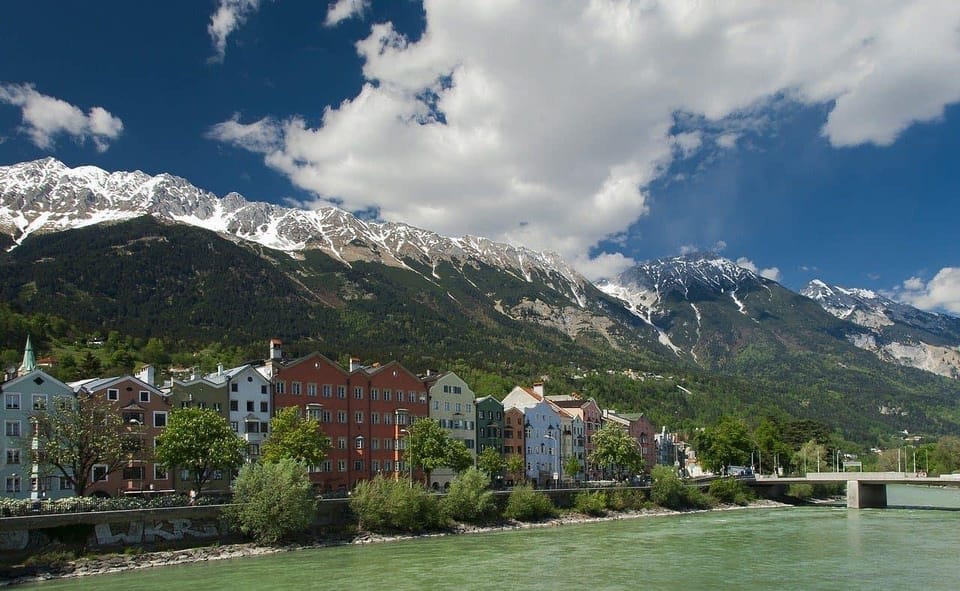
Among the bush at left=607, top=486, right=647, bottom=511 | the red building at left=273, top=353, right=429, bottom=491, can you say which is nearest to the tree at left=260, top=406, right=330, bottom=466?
the red building at left=273, top=353, right=429, bottom=491

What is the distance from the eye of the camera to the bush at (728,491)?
11812 centimetres

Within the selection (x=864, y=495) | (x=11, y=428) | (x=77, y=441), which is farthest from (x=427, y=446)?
(x=864, y=495)

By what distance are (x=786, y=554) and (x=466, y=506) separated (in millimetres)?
29887

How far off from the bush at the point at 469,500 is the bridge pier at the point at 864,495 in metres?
60.7

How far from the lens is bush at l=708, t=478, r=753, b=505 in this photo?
118 metres

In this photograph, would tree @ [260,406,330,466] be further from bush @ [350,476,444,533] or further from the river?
the river

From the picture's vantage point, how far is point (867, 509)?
11475 centimetres

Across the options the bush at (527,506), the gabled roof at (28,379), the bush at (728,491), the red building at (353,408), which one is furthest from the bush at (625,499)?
the gabled roof at (28,379)

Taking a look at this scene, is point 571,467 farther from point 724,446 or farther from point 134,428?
point 134,428

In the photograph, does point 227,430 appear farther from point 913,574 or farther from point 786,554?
point 913,574

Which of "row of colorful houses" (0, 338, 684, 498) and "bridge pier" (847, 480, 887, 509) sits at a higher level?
"row of colorful houses" (0, 338, 684, 498)

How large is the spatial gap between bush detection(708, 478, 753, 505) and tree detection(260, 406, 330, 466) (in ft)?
200

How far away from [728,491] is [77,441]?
284 feet

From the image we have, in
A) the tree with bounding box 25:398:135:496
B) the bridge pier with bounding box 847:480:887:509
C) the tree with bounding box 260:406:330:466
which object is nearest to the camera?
the tree with bounding box 25:398:135:496
